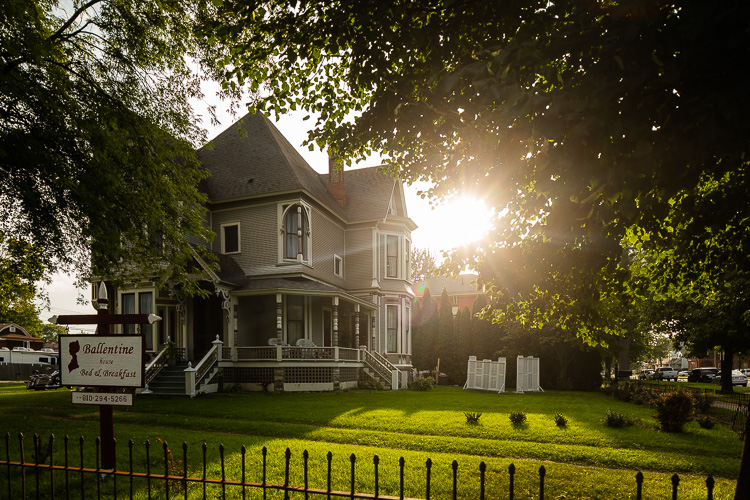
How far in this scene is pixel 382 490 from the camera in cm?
707

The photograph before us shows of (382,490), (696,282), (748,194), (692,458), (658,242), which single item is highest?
(748,194)

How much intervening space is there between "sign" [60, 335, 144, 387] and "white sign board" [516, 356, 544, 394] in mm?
21640

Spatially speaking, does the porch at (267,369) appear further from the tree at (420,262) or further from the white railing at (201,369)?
the tree at (420,262)

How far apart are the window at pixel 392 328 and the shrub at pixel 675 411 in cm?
1718

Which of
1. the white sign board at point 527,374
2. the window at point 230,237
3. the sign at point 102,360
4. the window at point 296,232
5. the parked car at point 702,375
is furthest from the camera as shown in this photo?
the parked car at point 702,375

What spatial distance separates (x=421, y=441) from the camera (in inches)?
412

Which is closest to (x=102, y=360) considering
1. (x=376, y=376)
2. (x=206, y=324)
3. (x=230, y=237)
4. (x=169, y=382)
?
(x=169, y=382)

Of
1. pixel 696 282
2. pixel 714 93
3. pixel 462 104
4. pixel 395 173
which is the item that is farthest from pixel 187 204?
pixel 714 93

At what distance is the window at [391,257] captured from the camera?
29.0 meters

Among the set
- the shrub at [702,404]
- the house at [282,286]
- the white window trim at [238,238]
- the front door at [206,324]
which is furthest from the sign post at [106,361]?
the shrub at [702,404]

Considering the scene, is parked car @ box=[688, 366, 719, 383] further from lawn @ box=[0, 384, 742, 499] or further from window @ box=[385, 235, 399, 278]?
lawn @ box=[0, 384, 742, 499]

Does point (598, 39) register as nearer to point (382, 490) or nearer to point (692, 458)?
point (382, 490)

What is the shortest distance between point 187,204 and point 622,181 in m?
12.9

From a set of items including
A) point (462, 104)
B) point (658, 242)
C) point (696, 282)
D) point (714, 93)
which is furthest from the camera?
point (696, 282)
